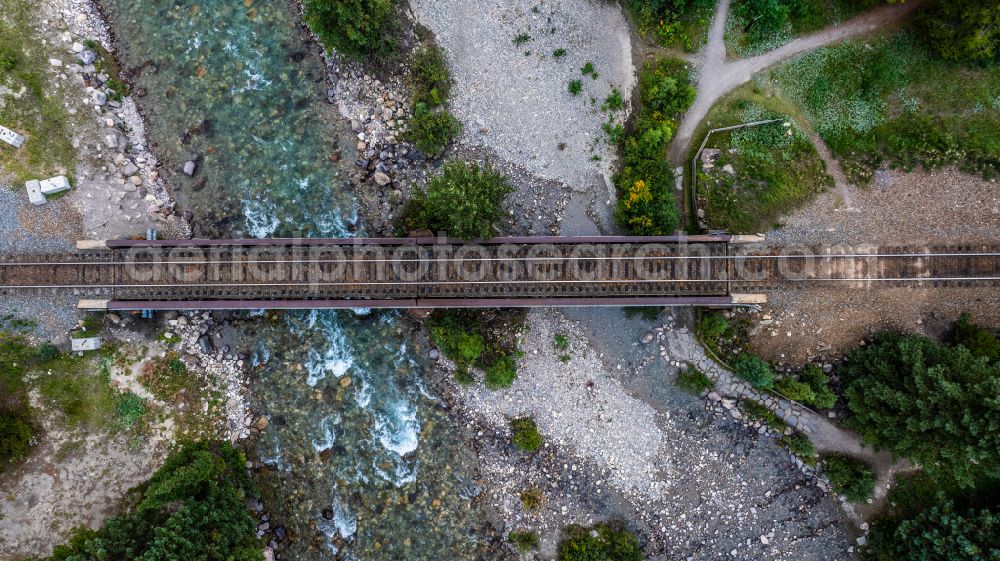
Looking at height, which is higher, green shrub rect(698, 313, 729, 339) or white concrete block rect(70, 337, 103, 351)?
white concrete block rect(70, 337, 103, 351)

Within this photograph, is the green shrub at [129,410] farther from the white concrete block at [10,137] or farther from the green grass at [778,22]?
the green grass at [778,22]

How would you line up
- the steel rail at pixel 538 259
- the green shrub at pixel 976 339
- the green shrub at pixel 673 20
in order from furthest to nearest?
the green shrub at pixel 673 20 → the steel rail at pixel 538 259 → the green shrub at pixel 976 339

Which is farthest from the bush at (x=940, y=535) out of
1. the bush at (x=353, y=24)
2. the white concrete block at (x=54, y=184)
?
the white concrete block at (x=54, y=184)

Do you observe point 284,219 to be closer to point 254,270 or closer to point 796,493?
point 254,270

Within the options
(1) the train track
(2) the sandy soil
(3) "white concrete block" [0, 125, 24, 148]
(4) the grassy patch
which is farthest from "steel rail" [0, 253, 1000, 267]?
(3) "white concrete block" [0, 125, 24, 148]

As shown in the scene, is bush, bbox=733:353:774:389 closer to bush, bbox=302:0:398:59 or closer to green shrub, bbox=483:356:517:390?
green shrub, bbox=483:356:517:390

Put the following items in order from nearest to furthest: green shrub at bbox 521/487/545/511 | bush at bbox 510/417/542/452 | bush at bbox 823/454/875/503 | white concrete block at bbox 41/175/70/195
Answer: bush at bbox 823/454/875/503, white concrete block at bbox 41/175/70/195, bush at bbox 510/417/542/452, green shrub at bbox 521/487/545/511

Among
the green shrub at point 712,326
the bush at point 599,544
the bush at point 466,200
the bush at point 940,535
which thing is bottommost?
the bush at point 599,544

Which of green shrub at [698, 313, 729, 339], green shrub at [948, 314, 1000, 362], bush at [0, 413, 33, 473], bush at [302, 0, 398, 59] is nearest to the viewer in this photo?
bush at [302, 0, 398, 59]
